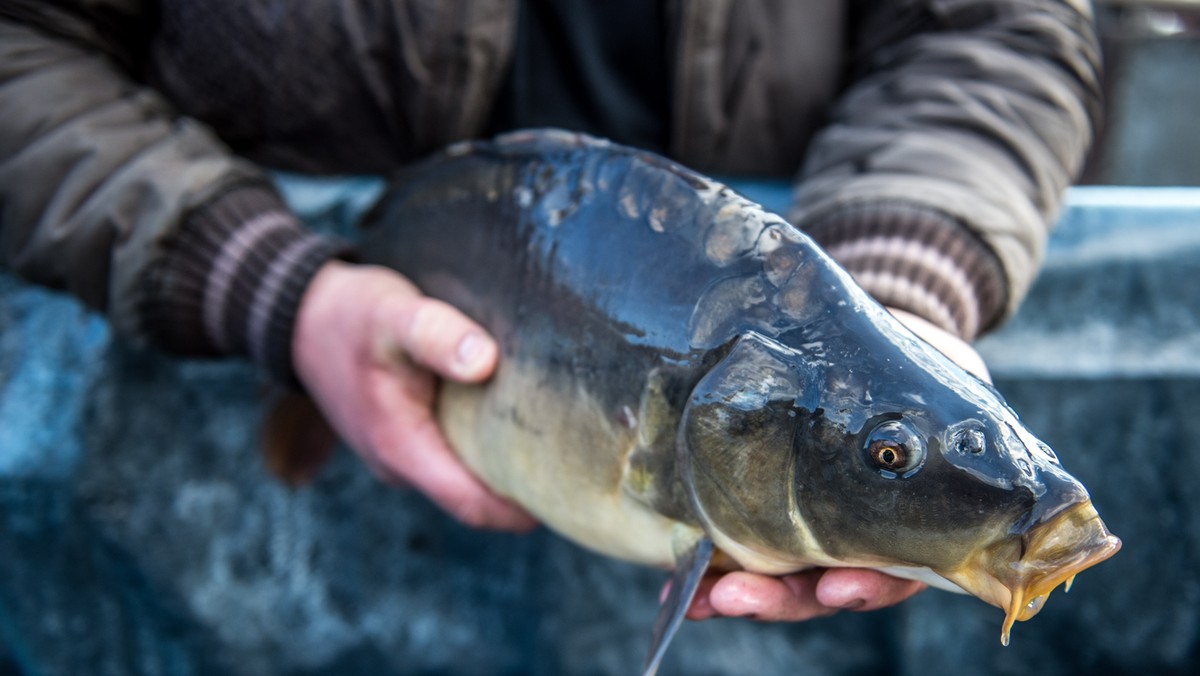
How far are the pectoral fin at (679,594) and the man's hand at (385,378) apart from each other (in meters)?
0.47

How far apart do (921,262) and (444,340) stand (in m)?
0.81

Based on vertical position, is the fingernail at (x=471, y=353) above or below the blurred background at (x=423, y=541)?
above

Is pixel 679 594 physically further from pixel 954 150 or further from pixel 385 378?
pixel 954 150

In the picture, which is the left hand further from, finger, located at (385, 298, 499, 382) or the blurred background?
the blurred background

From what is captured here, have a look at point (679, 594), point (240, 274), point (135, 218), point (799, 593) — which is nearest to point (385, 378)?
point (240, 274)

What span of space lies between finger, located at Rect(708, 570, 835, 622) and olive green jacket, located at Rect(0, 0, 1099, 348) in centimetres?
56

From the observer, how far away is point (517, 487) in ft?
4.94

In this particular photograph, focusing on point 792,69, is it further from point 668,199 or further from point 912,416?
point 912,416

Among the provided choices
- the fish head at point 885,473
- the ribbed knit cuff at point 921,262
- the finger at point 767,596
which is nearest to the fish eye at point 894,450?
the fish head at point 885,473

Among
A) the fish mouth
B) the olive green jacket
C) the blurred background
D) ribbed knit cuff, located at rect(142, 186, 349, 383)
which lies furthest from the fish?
the blurred background

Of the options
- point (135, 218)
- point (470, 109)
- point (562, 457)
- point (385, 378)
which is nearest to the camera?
point (562, 457)

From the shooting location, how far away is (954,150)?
1.79m

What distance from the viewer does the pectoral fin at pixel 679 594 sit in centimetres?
117

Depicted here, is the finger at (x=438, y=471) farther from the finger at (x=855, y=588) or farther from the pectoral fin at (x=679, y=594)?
the finger at (x=855, y=588)
